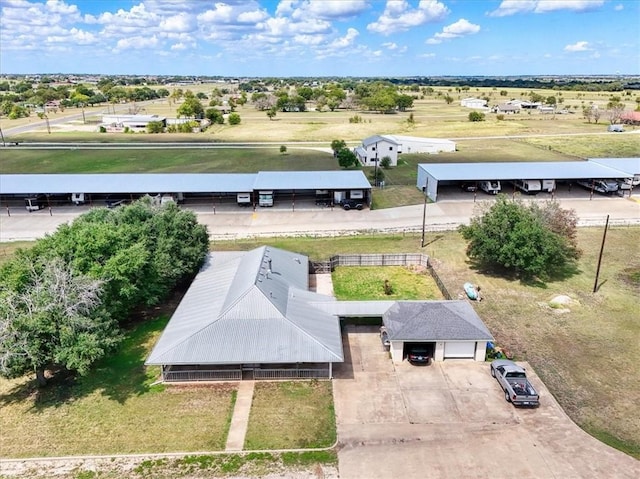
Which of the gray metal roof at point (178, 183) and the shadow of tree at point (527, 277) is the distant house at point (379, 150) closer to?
the gray metal roof at point (178, 183)

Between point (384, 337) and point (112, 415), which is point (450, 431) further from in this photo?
point (112, 415)

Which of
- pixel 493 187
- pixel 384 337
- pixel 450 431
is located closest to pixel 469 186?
pixel 493 187

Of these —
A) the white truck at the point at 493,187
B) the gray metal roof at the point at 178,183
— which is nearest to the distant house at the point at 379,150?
the gray metal roof at the point at 178,183

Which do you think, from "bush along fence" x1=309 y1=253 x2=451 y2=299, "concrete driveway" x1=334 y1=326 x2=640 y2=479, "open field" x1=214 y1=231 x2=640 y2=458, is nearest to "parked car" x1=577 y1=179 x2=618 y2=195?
"open field" x1=214 y1=231 x2=640 y2=458

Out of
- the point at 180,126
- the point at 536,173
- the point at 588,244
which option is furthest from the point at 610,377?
the point at 180,126

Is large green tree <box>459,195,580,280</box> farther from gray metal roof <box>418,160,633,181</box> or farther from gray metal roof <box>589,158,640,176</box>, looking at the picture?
gray metal roof <box>589,158,640,176</box>

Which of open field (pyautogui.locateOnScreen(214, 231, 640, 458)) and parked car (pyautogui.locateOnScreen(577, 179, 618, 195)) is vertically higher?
Result: parked car (pyautogui.locateOnScreen(577, 179, 618, 195))
